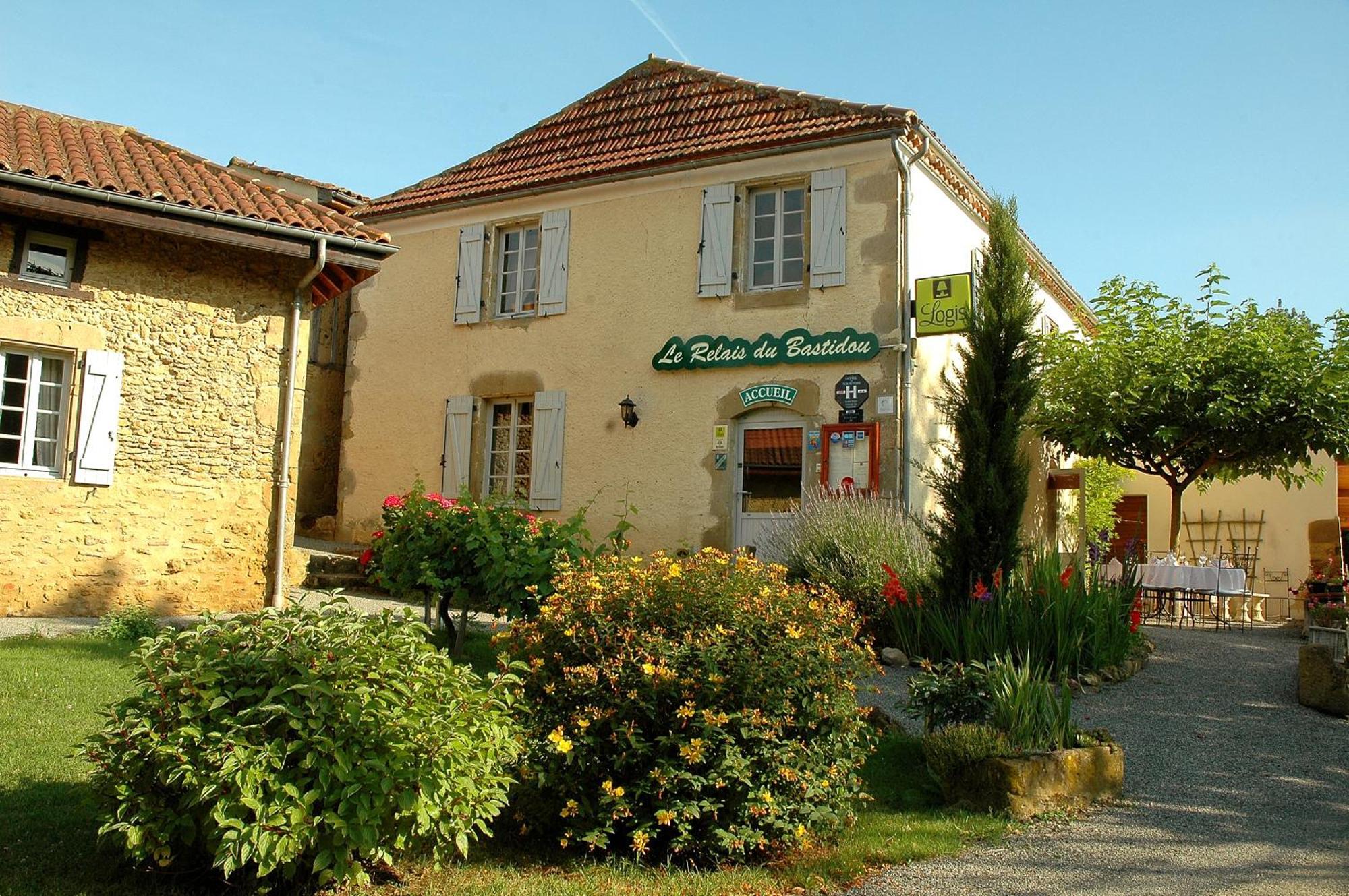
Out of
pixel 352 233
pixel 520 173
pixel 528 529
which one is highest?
pixel 520 173

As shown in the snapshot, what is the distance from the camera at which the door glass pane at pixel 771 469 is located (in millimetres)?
11891

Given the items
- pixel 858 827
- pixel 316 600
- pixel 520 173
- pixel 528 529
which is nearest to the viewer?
pixel 858 827

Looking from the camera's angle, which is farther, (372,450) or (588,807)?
(372,450)

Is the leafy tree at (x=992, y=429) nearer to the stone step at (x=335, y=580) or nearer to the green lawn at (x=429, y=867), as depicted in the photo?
the green lawn at (x=429, y=867)

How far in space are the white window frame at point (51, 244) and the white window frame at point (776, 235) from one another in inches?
267

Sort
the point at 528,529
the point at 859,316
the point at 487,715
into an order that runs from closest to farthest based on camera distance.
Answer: the point at 487,715
the point at 528,529
the point at 859,316

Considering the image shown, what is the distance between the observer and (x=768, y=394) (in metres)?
11.9

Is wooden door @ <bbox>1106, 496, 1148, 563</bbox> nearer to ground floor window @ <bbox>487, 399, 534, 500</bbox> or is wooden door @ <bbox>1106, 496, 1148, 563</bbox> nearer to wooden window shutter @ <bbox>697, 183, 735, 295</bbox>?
wooden window shutter @ <bbox>697, 183, 735, 295</bbox>

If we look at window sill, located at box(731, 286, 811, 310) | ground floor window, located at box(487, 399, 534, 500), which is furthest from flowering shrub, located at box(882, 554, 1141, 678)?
ground floor window, located at box(487, 399, 534, 500)

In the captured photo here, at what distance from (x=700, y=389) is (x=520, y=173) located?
426 cm

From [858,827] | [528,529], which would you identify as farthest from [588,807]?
[528,529]

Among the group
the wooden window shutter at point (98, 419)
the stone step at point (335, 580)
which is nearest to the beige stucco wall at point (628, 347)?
the stone step at point (335, 580)

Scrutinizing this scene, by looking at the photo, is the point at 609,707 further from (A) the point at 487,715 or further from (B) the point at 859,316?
(B) the point at 859,316

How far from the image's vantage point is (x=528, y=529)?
706 centimetres
